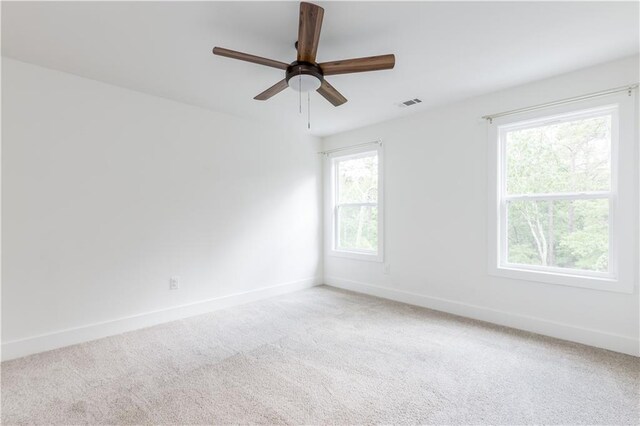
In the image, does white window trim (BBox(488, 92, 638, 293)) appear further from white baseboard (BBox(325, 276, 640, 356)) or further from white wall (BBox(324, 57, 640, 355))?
white baseboard (BBox(325, 276, 640, 356))

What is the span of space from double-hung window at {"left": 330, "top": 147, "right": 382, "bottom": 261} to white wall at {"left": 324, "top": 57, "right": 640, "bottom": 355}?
0.52 feet

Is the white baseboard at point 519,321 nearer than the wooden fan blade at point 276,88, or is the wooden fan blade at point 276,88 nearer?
the wooden fan blade at point 276,88

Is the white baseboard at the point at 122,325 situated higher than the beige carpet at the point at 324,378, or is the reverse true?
the white baseboard at the point at 122,325

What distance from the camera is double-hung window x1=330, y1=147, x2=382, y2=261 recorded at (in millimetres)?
4430

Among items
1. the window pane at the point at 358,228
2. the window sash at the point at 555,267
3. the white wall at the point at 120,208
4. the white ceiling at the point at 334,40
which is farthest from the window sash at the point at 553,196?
the white wall at the point at 120,208

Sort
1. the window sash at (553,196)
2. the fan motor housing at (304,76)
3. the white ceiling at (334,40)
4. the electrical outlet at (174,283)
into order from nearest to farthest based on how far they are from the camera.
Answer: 1. the white ceiling at (334,40)
2. the fan motor housing at (304,76)
3. the window sash at (553,196)
4. the electrical outlet at (174,283)

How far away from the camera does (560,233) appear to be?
2.92m

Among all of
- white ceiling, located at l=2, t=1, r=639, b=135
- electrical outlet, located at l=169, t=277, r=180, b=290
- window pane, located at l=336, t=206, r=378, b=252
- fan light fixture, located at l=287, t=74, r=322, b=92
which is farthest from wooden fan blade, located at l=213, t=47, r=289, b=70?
window pane, located at l=336, t=206, r=378, b=252

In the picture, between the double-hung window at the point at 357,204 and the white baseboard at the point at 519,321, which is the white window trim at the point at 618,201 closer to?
the white baseboard at the point at 519,321

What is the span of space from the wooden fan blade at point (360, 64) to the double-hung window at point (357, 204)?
2.27 metres

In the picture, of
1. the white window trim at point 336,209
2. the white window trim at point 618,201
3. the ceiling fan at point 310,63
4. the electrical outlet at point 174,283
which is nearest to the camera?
the ceiling fan at point 310,63

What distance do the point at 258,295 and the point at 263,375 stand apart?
1.94 metres

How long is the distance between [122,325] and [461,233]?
3589 mm

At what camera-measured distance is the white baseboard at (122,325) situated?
8.32 ft
